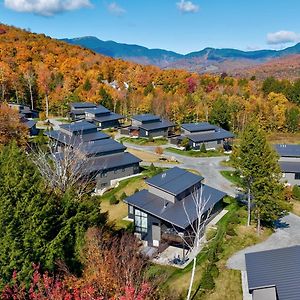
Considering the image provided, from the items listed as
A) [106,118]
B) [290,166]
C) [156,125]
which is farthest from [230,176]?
[106,118]

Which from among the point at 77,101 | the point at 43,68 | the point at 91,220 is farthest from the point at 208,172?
the point at 43,68

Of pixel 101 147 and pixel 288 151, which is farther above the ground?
pixel 101 147

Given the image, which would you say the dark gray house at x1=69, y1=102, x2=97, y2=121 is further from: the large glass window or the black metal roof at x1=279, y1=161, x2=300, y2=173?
the large glass window

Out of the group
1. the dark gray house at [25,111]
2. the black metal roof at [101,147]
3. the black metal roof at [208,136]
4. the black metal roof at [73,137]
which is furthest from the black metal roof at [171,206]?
the dark gray house at [25,111]

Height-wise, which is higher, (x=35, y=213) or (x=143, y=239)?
(x=35, y=213)

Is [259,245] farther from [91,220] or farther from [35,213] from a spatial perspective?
[35,213]

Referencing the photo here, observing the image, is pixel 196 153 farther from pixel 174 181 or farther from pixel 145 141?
pixel 174 181

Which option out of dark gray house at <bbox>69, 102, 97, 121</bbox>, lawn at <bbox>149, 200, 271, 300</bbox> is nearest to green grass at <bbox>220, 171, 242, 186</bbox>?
lawn at <bbox>149, 200, 271, 300</bbox>
